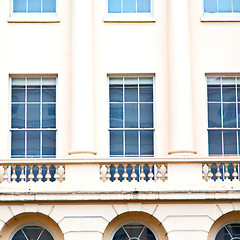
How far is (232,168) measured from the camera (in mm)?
31875

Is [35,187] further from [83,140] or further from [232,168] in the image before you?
[232,168]

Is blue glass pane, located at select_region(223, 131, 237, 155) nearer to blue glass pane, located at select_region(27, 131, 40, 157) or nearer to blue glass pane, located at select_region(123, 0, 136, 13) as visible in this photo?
blue glass pane, located at select_region(123, 0, 136, 13)

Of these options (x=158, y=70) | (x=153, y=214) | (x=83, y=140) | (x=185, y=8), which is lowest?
(x=153, y=214)

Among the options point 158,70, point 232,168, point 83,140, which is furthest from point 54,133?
point 232,168

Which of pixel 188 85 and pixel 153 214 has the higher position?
pixel 188 85

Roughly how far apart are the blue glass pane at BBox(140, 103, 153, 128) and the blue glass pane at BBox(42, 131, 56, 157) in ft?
9.95

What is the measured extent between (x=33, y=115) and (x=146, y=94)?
3.92m

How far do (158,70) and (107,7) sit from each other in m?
2.91

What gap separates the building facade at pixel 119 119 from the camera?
3052 cm

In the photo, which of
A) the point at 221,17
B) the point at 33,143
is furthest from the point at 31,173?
the point at 221,17

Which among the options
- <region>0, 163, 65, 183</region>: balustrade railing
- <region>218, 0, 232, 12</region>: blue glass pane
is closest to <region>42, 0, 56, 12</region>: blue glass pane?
<region>0, 163, 65, 183</region>: balustrade railing

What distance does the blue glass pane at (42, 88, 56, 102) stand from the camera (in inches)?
1277

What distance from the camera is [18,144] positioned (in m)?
32.2

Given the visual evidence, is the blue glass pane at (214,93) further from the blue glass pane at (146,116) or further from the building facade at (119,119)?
the blue glass pane at (146,116)
